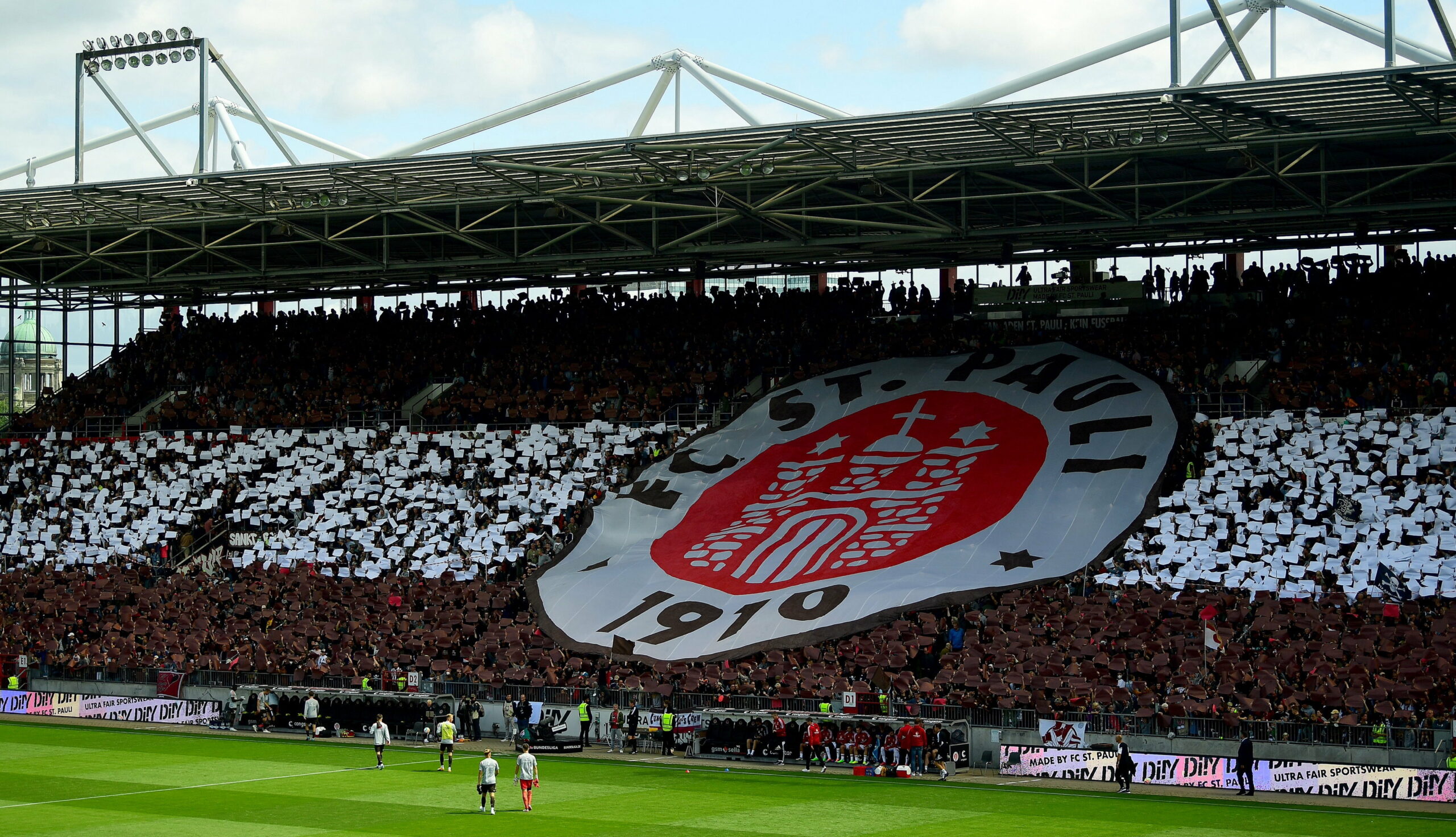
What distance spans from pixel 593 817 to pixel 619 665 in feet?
39.2

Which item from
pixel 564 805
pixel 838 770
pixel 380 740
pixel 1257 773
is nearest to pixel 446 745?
pixel 380 740

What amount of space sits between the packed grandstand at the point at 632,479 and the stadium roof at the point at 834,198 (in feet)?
7.95

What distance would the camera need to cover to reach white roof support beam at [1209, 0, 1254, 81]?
32.9m

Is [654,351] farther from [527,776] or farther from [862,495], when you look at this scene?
[527,776]

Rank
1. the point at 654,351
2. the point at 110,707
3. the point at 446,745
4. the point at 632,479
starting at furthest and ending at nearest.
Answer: the point at 654,351, the point at 632,479, the point at 110,707, the point at 446,745

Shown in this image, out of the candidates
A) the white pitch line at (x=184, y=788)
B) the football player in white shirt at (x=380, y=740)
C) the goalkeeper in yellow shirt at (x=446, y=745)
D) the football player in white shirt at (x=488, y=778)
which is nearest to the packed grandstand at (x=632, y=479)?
the football player in white shirt at (x=380, y=740)

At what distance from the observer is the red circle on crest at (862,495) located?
42250 mm

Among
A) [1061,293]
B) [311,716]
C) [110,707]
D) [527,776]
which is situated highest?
[1061,293]

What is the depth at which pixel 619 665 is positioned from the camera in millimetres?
40281

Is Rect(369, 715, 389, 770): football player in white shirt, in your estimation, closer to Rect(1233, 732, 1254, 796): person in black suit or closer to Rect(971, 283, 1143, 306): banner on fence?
Rect(1233, 732, 1254, 796): person in black suit

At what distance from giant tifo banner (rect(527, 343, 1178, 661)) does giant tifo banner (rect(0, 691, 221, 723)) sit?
29.3ft

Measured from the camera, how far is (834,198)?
164 ft

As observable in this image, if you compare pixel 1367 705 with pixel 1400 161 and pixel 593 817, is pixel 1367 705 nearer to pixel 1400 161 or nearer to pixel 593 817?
pixel 593 817

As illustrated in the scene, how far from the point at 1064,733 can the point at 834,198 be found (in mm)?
20949
